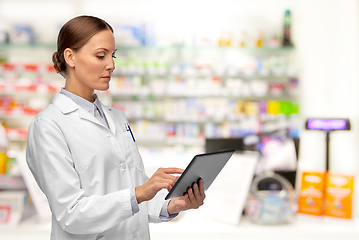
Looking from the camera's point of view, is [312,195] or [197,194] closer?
[197,194]

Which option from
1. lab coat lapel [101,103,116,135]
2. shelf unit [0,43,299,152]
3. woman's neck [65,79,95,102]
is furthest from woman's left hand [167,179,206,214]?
shelf unit [0,43,299,152]

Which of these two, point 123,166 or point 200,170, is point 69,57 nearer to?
point 123,166

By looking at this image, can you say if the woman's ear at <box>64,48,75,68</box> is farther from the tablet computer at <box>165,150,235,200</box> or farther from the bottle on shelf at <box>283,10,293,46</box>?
the bottle on shelf at <box>283,10,293,46</box>

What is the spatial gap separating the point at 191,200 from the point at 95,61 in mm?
486

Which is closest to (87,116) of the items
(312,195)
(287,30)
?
(312,195)

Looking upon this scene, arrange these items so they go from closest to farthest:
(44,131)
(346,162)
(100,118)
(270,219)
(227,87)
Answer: (44,131), (100,118), (270,219), (346,162), (227,87)

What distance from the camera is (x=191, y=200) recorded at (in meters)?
0.96

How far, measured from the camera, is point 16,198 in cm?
169

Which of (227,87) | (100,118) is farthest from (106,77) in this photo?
(227,87)

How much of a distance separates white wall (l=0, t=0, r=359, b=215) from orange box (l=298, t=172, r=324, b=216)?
10.4 ft

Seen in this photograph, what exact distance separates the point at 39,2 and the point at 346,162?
16.5 feet

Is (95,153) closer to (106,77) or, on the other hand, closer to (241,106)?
(106,77)

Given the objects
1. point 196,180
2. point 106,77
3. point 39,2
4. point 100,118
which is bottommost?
point 196,180

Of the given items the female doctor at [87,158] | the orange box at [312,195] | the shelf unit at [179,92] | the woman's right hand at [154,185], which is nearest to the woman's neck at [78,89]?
the female doctor at [87,158]
